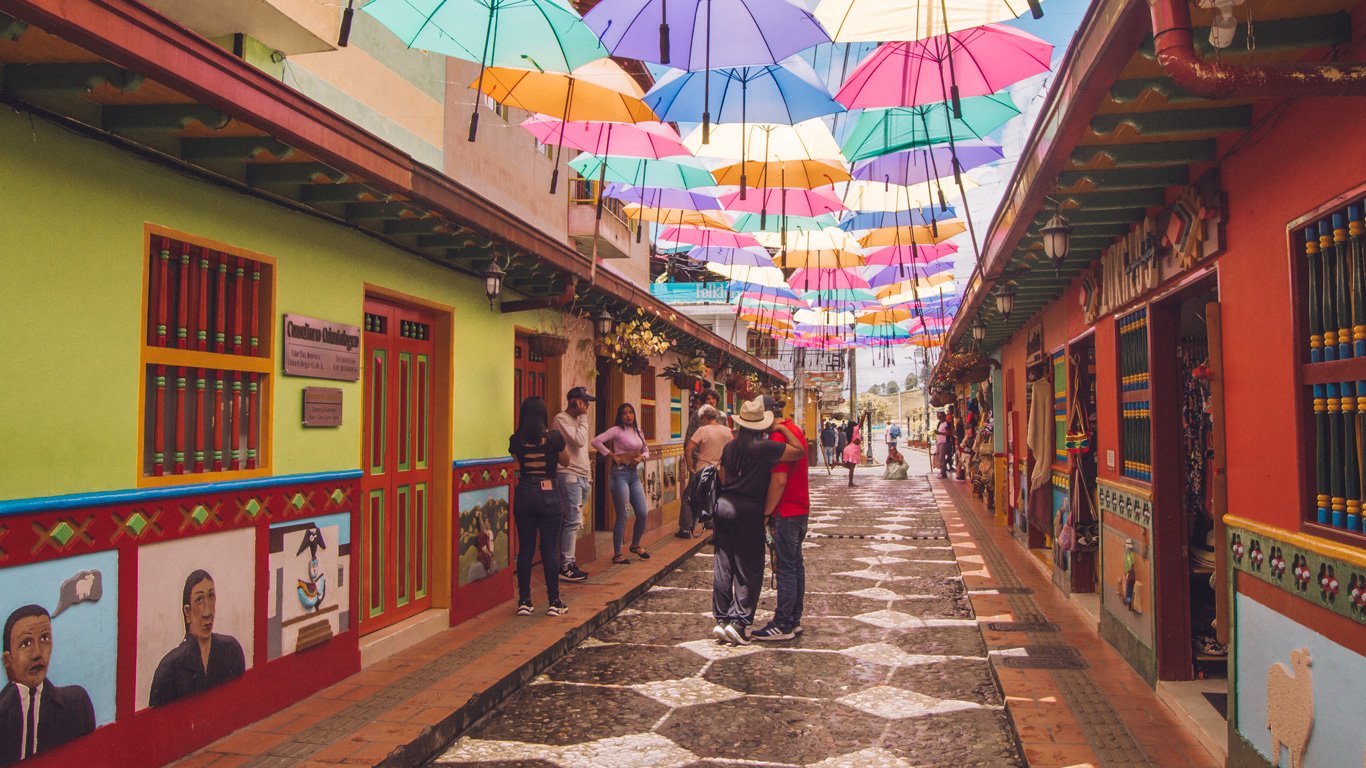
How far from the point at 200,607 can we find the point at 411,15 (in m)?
4.24

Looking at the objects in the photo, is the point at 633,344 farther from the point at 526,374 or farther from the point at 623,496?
the point at 623,496

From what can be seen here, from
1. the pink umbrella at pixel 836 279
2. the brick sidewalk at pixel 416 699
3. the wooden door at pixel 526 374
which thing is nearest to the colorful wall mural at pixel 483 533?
the brick sidewalk at pixel 416 699

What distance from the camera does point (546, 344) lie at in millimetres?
9352

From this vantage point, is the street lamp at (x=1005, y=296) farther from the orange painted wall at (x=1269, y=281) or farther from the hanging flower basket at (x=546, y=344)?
the orange painted wall at (x=1269, y=281)

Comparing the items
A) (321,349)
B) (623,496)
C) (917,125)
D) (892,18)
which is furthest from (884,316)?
(321,349)

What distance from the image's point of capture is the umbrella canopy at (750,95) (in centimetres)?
798

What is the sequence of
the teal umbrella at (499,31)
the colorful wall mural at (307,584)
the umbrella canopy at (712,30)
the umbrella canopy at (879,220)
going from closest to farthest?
1. the colorful wall mural at (307,584)
2. the umbrella canopy at (712,30)
3. the teal umbrella at (499,31)
4. the umbrella canopy at (879,220)

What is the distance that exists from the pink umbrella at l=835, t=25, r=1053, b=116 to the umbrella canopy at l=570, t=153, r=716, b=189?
368 centimetres

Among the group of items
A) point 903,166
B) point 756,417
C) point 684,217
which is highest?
point 684,217

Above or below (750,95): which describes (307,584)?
below

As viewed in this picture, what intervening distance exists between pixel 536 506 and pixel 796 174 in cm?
466

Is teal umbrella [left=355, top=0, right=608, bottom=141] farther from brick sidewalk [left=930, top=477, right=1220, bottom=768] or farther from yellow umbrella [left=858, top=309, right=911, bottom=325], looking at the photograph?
yellow umbrella [left=858, top=309, right=911, bottom=325]

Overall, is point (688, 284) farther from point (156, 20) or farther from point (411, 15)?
point (156, 20)

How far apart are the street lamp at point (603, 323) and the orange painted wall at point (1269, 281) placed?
6.82 m
